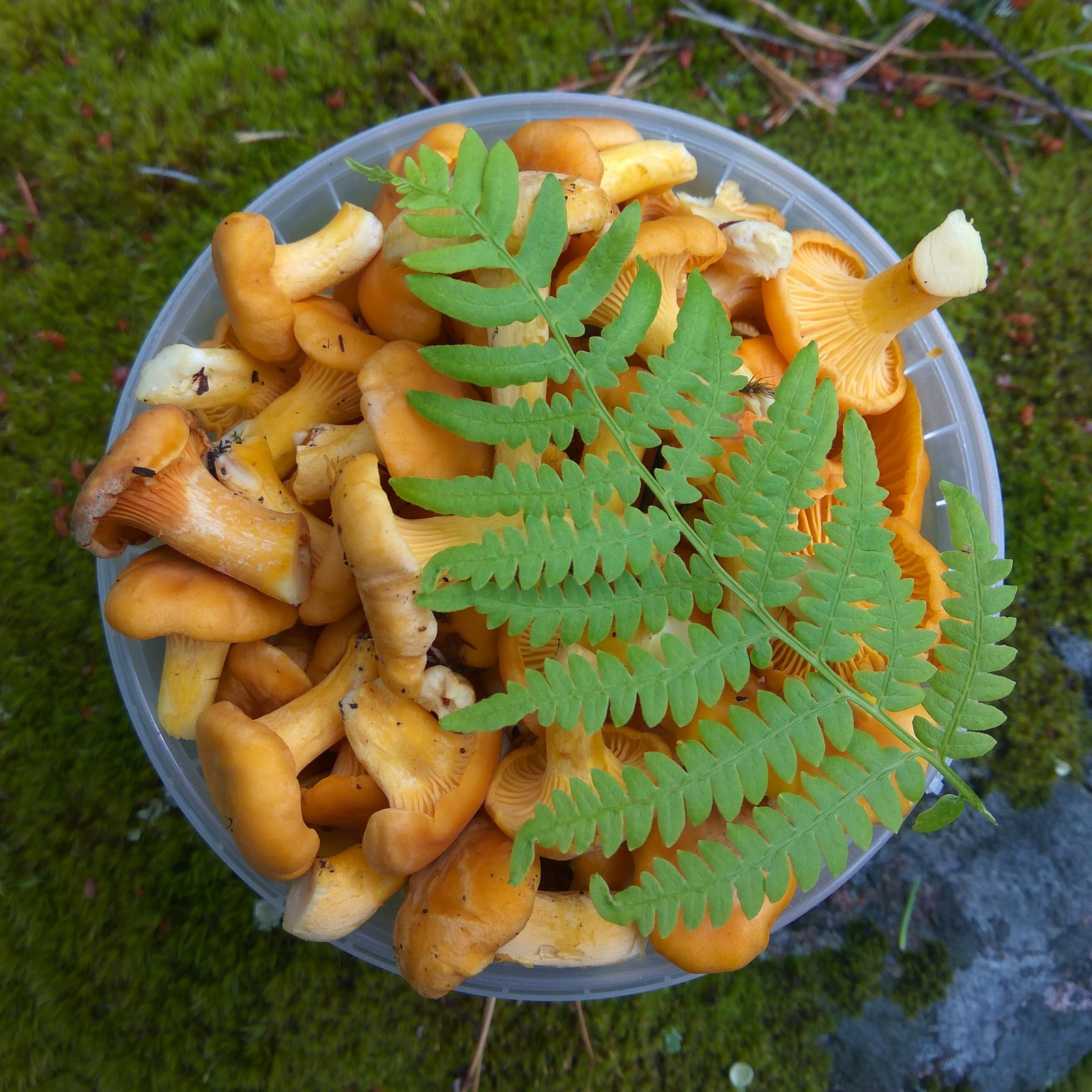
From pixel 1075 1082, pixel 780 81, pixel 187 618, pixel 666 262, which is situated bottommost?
pixel 1075 1082

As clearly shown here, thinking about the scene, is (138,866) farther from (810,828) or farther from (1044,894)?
(1044,894)

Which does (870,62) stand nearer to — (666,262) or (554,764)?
(666,262)

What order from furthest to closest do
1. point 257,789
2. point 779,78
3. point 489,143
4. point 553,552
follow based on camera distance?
point 779,78
point 489,143
point 257,789
point 553,552

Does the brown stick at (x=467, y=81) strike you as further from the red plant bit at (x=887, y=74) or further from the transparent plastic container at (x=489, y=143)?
the red plant bit at (x=887, y=74)

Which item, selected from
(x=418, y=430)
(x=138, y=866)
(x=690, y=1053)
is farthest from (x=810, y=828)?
(x=138, y=866)

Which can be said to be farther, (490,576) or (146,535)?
(146,535)

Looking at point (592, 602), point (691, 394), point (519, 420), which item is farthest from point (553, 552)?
point (691, 394)
